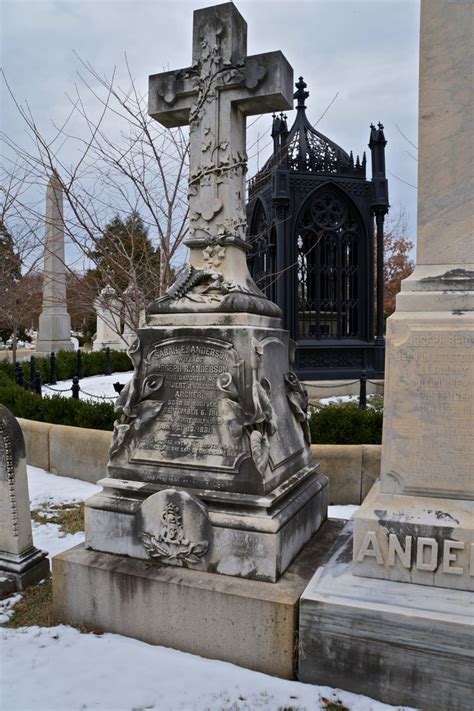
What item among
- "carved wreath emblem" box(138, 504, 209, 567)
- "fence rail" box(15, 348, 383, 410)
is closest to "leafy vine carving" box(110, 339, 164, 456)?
"carved wreath emblem" box(138, 504, 209, 567)

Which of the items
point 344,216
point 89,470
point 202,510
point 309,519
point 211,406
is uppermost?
point 344,216

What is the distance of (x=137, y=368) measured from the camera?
12.8ft

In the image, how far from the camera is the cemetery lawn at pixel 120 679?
281cm

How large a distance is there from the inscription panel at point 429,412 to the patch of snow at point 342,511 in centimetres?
274

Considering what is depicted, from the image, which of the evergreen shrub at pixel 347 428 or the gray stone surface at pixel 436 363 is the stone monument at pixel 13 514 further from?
the evergreen shrub at pixel 347 428

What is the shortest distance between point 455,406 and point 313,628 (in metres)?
1.57

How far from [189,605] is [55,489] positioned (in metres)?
4.09

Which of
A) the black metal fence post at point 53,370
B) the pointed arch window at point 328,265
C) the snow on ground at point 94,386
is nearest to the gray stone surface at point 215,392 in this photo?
the pointed arch window at point 328,265

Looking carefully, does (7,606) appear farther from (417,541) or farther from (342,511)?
(342,511)

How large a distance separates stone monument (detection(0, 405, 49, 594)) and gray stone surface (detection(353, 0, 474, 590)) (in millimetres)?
2780

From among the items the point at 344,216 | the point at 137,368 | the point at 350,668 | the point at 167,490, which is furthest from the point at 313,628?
the point at 344,216

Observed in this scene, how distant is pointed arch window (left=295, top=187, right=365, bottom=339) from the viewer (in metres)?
13.8

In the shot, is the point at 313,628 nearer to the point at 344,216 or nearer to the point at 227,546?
the point at 227,546

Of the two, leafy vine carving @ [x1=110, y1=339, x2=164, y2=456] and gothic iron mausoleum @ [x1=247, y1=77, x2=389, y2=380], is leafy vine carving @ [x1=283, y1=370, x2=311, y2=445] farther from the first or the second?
gothic iron mausoleum @ [x1=247, y1=77, x2=389, y2=380]
